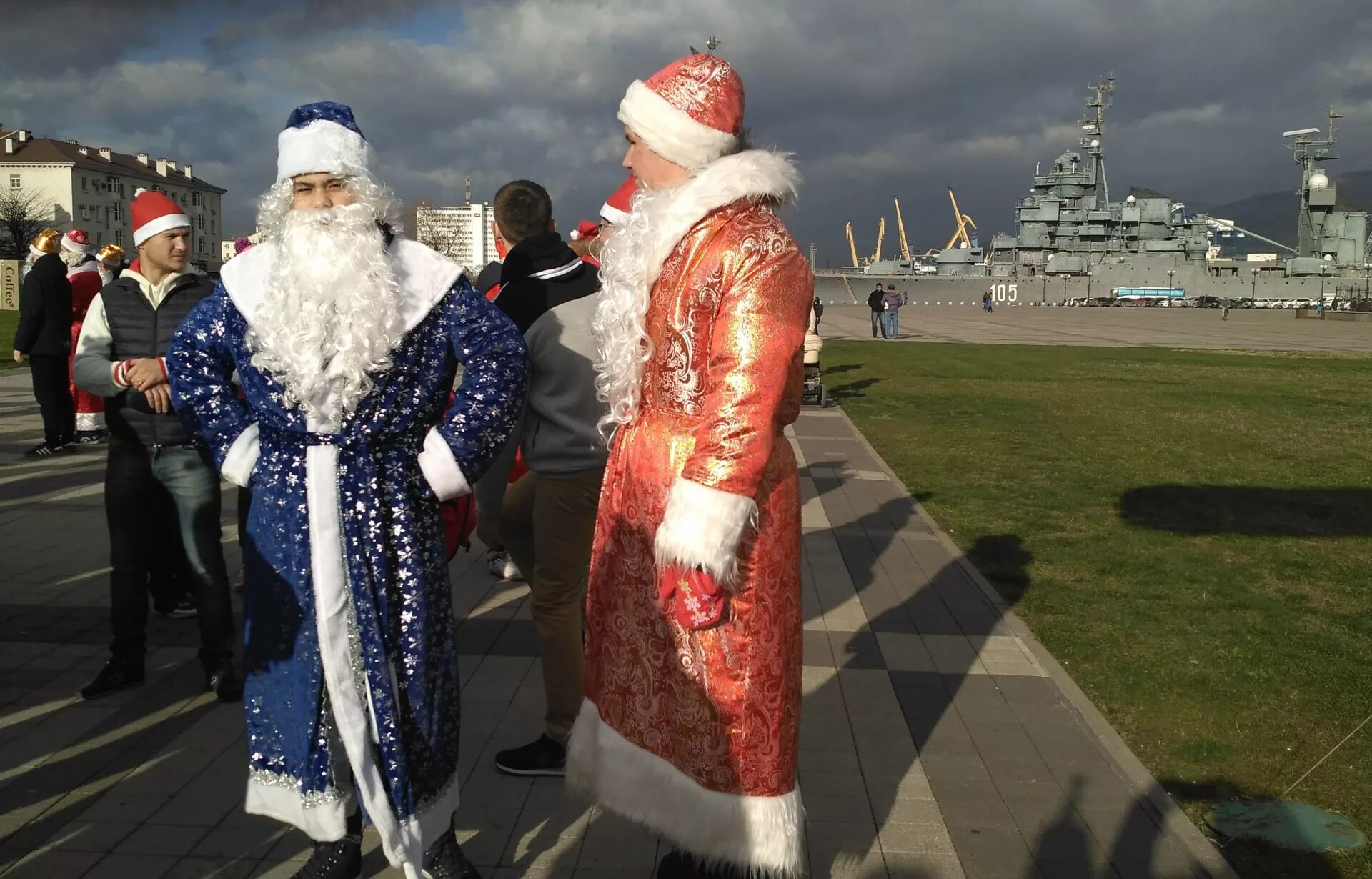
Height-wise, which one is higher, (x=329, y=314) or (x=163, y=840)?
(x=329, y=314)

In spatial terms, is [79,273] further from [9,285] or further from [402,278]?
[9,285]

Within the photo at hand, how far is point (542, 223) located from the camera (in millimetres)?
4301

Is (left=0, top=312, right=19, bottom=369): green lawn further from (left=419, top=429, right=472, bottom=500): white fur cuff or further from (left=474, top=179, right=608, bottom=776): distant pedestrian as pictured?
(left=419, top=429, right=472, bottom=500): white fur cuff

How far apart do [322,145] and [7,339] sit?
26720 mm

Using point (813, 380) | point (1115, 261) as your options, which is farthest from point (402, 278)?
point (1115, 261)

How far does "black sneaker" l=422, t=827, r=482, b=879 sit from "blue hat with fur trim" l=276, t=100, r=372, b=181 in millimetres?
1752

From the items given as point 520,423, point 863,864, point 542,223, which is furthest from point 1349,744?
point 542,223

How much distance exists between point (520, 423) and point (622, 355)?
1.23m

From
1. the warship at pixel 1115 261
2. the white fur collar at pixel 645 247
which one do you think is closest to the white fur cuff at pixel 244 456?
the white fur collar at pixel 645 247

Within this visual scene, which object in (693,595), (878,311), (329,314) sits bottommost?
(693,595)

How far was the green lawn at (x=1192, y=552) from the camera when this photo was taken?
4383mm

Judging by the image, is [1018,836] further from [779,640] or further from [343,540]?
[343,540]

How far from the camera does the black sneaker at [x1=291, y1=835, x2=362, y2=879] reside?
2.88 m

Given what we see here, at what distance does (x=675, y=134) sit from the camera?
106 inches
